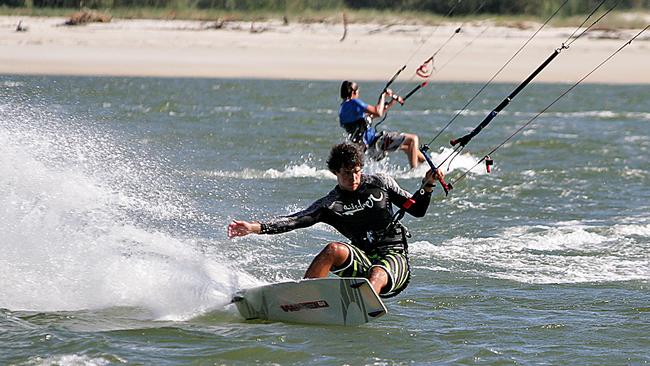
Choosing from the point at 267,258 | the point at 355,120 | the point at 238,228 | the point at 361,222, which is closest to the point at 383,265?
the point at 361,222

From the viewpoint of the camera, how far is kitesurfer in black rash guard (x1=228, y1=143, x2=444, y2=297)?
7352mm

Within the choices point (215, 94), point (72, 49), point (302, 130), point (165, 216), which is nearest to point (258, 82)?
point (215, 94)

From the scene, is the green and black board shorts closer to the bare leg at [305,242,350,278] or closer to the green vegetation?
the bare leg at [305,242,350,278]

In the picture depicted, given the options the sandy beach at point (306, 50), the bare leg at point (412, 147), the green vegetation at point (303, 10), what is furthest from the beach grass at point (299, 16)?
the bare leg at point (412, 147)

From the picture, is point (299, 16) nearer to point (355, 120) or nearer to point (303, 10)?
point (303, 10)

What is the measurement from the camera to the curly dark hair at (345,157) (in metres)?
7.32

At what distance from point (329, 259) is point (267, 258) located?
2790 mm

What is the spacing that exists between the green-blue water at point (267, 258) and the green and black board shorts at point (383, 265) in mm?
322

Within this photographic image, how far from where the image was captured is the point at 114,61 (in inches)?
1335

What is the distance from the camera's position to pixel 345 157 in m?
7.34

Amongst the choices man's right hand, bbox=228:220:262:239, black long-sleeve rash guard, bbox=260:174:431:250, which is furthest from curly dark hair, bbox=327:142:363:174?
man's right hand, bbox=228:220:262:239

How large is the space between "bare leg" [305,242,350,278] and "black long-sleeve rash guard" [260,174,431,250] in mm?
243

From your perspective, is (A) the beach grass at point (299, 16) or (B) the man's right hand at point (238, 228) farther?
(A) the beach grass at point (299, 16)

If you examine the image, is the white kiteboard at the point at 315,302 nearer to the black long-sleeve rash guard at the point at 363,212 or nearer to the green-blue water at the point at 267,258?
the green-blue water at the point at 267,258
